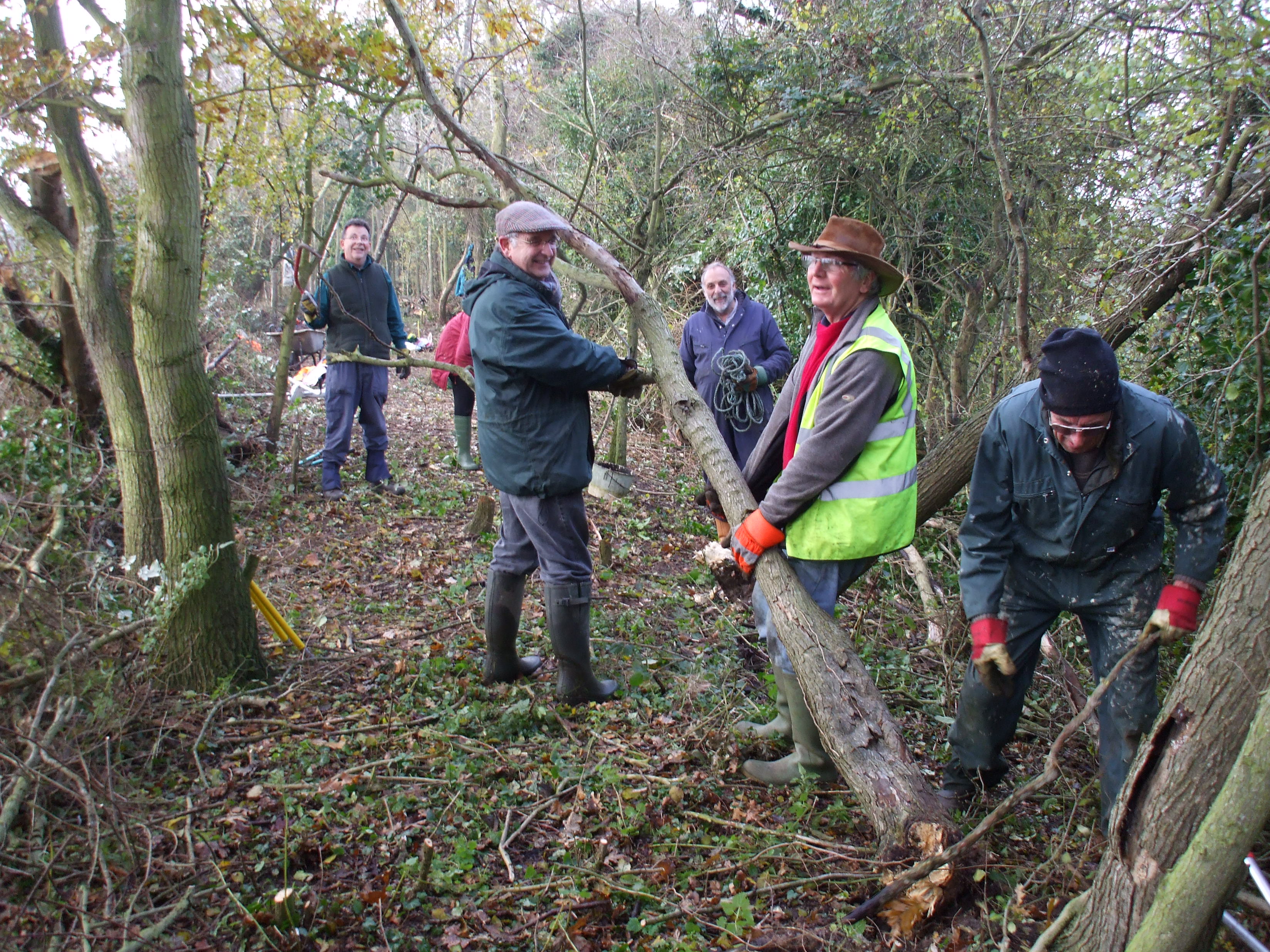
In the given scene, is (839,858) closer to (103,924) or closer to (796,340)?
(103,924)

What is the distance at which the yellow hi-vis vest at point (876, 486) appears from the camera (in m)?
2.78

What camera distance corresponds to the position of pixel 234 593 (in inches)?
142

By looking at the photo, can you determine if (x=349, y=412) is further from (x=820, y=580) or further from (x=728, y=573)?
(x=820, y=580)

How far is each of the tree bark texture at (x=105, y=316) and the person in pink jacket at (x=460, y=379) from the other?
292cm

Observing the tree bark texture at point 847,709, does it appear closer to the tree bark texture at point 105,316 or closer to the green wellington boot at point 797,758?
the green wellington boot at point 797,758

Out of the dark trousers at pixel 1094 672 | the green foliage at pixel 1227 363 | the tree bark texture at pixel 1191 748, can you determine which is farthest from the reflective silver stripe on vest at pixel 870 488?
the green foliage at pixel 1227 363

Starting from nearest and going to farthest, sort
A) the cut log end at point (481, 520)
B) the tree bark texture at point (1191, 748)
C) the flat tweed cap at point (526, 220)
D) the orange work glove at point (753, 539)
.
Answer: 1. the tree bark texture at point (1191, 748)
2. the orange work glove at point (753, 539)
3. the flat tweed cap at point (526, 220)
4. the cut log end at point (481, 520)

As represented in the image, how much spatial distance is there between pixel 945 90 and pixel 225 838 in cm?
588

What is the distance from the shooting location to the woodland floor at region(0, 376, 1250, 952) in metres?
2.36

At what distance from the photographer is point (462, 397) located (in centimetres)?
722

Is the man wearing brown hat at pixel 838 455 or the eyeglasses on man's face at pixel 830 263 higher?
the eyeglasses on man's face at pixel 830 263

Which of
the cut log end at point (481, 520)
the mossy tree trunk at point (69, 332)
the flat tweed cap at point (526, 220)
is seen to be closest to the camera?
the flat tweed cap at point (526, 220)

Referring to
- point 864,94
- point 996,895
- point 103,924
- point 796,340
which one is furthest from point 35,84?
point 796,340

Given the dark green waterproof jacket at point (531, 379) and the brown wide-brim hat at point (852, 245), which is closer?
the brown wide-brim hat at point (852, 245)
